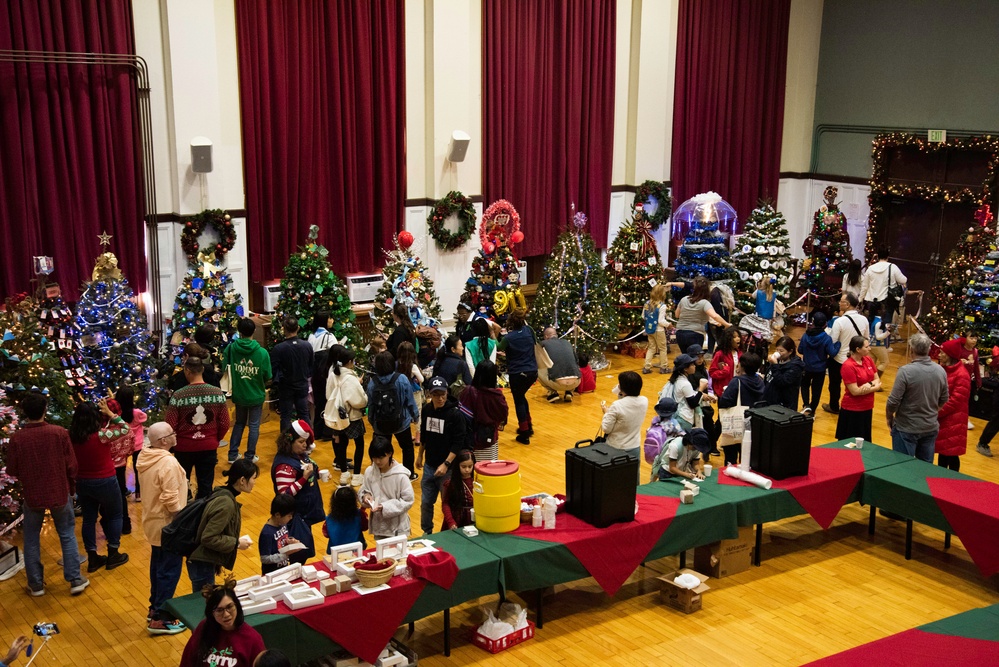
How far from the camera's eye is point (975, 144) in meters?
14.3

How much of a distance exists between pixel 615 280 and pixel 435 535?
25.3 ft

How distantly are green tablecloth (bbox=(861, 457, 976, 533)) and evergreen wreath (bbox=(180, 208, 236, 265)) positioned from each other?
23.1 ft

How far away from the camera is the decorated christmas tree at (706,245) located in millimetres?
13688

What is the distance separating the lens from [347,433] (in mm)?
9055

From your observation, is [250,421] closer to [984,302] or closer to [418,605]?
[418,605]

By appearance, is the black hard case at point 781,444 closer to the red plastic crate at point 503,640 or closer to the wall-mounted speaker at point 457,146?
the red plastic crate at point 503,640

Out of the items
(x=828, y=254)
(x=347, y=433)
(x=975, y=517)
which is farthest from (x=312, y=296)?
(x=828, y=254)

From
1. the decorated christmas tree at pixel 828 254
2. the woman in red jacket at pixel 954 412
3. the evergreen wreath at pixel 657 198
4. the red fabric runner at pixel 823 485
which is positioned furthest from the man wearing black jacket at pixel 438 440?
the decorated christmas tree at pixel 828 254

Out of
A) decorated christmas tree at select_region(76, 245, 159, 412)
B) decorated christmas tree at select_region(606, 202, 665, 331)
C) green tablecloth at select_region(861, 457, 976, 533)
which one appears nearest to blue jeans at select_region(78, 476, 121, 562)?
decorated christmas tree at select_region(76, 245, 159, 412)

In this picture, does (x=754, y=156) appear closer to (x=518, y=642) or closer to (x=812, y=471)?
(x=812, y=471)

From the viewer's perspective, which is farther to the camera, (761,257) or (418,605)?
(761,257)

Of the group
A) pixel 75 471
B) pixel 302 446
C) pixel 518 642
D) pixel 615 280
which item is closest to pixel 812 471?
pixel 518 642

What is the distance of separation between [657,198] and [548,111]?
7.42ft

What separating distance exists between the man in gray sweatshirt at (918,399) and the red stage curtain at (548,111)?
6.77 meters
